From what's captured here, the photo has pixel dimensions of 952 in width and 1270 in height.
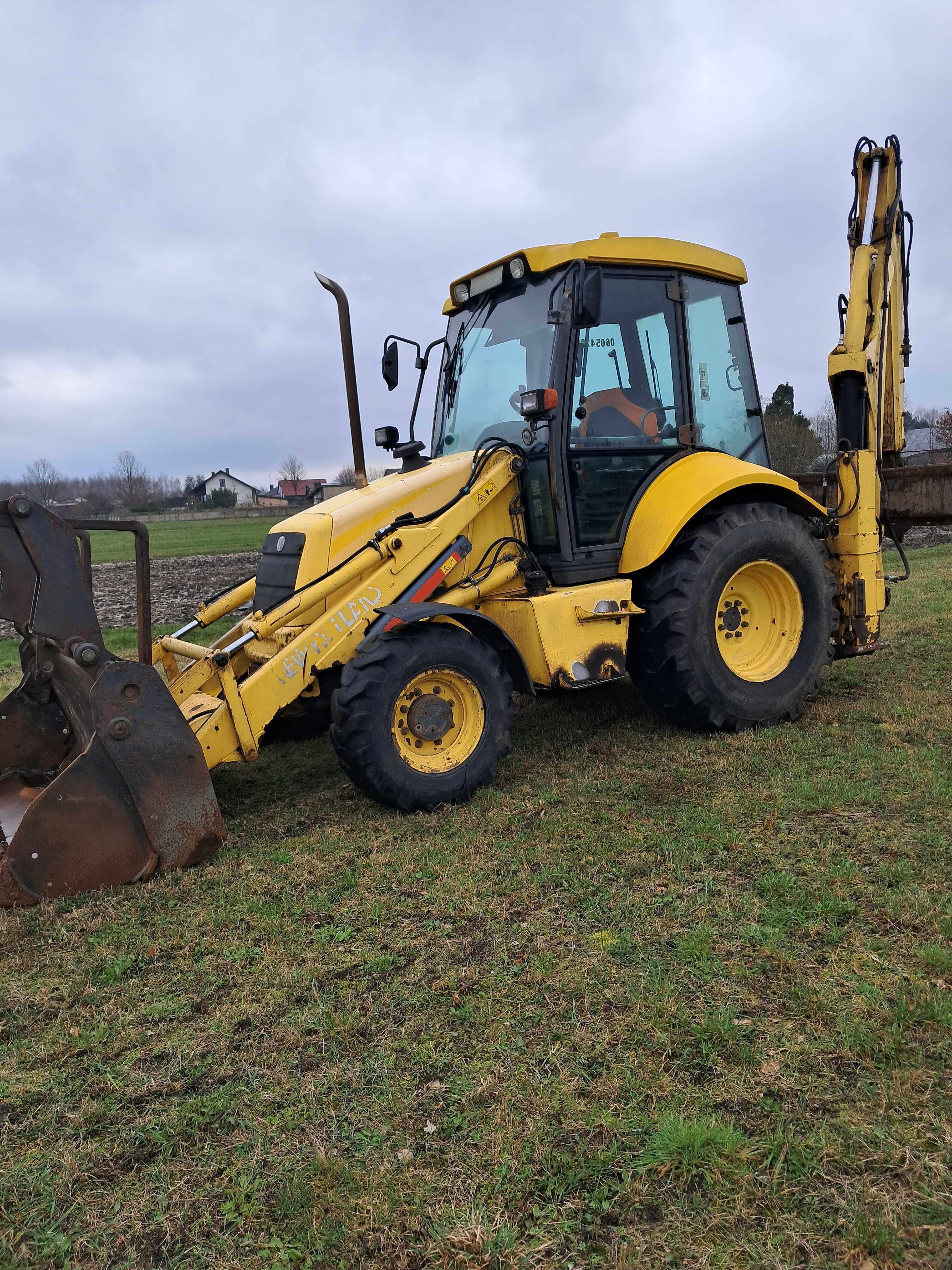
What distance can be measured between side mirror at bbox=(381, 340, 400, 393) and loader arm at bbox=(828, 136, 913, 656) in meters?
3.12

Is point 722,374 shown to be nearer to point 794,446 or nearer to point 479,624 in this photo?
point 479,624

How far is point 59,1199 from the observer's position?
2.22 meters

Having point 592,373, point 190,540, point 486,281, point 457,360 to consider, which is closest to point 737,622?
point 592,373

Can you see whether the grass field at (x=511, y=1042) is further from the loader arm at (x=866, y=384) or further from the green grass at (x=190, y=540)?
the green grass at (x=190, y=540)

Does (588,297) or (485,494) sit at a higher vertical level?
(588,297)

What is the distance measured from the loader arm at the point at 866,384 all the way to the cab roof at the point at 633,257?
102 centimetres

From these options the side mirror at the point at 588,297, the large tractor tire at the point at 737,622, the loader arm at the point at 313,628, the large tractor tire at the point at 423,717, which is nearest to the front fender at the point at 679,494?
the large tractor tire at the point at 737,622

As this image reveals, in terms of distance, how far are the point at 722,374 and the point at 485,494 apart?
2.02 metres

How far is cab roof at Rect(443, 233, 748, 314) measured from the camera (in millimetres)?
5172

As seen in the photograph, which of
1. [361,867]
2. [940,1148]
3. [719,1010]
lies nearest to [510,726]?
[361,867]

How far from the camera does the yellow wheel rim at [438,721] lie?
458 cm

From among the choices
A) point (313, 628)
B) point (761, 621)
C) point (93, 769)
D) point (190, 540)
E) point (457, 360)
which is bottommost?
point (93, 769)

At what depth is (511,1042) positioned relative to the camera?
2717 millimetres

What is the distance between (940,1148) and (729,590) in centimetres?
386
